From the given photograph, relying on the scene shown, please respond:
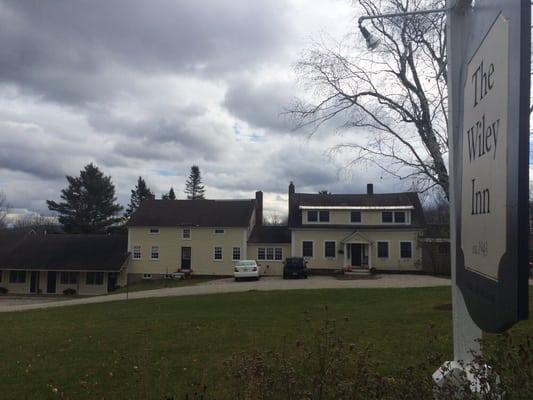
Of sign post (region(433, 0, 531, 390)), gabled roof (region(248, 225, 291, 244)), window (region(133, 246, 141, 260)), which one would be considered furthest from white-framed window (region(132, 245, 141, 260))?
sign post (region(433, 0, 531, 390))

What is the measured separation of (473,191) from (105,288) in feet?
147

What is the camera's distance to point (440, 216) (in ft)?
155

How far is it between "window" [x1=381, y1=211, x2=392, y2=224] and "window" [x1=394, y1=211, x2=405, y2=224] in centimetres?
43

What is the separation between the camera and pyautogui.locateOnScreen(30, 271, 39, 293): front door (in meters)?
44.1

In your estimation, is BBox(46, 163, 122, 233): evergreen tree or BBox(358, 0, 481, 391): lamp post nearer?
BBox(358, 0, 481, 391): lamp post

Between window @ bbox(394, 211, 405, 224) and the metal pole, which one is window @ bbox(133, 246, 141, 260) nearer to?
window @ bbox(394, 211, 405, 224)

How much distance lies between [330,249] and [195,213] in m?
13.6

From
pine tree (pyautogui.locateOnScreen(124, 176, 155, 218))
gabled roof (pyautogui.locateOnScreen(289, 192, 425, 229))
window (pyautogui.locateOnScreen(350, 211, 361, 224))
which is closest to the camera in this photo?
gabled roof (pyautogui.locateOnScreen(289, 192, 425, 229))

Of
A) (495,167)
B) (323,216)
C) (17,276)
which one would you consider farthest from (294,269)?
(495,167)

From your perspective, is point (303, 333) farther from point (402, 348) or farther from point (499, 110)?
point (499, 110)

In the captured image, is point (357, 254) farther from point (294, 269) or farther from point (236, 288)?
point (236, 288)

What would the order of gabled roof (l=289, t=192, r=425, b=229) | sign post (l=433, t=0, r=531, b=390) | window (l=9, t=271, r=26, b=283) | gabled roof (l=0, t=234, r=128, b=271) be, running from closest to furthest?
sign post (l=433, t=0, r=531, b=390) → gabled roof (l=289, t=192, r=425, b=229) → gabled roof (l=0, t=234, r=128, b=271) → window (l=9, t=271, r=26, b=283)

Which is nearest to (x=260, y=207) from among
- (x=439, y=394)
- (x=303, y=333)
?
(x=303, y=333)

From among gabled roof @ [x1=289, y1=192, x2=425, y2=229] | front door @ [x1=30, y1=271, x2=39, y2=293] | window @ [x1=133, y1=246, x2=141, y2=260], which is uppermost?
gabled roof @ [x1=289, y1=192, x2=425, y2=229]
